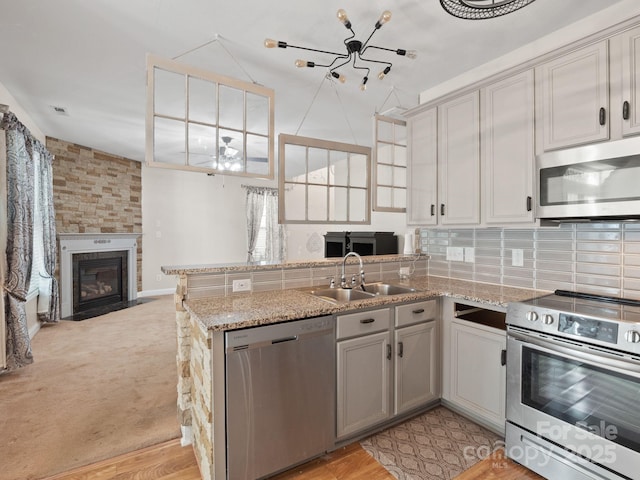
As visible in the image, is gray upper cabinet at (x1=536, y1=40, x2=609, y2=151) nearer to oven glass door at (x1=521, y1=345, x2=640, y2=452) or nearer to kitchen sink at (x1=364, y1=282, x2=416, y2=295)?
oven glass door at (x1=521, y1=345, x2=640, y2=452)

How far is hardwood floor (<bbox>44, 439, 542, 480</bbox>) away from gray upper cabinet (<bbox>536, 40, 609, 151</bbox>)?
75.4 inches

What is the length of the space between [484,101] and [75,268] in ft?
19.5

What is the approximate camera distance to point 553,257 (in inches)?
85.4

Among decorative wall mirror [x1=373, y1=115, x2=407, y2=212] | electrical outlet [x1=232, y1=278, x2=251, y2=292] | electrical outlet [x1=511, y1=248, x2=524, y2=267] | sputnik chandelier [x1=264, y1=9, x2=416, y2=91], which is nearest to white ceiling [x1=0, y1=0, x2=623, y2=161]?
sputnik chandelier [x1=264, y1=9, x2=416, y2=91]

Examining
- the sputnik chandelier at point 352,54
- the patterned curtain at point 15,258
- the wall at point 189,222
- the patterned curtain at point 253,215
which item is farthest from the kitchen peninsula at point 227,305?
the patterned curtain at point 253,215

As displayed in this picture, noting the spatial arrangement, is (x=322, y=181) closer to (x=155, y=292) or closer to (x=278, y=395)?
(x=278, y=395)

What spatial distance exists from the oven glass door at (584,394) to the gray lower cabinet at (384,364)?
0.61 m

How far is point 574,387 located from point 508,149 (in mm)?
1487

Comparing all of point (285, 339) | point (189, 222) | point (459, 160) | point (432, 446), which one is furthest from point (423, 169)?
point (189, 222)

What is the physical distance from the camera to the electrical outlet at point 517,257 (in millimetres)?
2332

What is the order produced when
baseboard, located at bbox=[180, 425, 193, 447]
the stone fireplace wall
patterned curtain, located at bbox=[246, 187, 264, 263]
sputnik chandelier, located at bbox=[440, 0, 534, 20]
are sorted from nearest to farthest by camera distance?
sputnik chandelier, located at bbox=[440, 0, 534, 20] → baseboard, located at bbox=[180, 425, 193, 447] → the stone fireplace wall → patterned curtain, located at bbox=[246, 187, 264, 263]

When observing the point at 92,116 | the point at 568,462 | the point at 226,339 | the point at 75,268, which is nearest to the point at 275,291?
the point at 226,339

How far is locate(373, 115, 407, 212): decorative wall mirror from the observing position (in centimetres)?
289

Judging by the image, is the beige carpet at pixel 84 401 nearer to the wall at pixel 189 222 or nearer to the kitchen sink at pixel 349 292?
the kitchen sink at pixel 349 292
